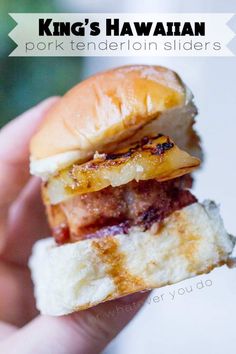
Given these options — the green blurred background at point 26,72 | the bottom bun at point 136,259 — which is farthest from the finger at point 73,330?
the green blurred background at point 26,72

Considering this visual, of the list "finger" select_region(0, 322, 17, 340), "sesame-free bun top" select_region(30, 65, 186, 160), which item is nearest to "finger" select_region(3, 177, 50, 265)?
"finger" select_region(0, 322, 17, 340)

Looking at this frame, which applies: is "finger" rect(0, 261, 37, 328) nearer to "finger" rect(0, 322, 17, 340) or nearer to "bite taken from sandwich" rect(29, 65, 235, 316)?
"finger" rect(0, 322, 17, 340)

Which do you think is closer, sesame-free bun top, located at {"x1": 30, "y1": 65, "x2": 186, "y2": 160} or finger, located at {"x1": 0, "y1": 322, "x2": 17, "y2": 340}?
sesame-free bun top, located at {"x1": 30, "y1": 65, "x2": 186, "y2": 160}

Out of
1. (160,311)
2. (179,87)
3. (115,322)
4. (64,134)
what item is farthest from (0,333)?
(179,87)

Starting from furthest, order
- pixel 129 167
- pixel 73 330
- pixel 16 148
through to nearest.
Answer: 1. pixel 16 148
2. pixel 73 330
3. pixel 129 167

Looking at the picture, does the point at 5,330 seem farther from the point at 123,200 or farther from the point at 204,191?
the point at 204,191

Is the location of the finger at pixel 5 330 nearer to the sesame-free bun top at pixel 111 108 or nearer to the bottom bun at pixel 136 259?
the bottom bun at pixel 136 259

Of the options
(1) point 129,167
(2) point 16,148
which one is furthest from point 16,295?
(1) point 129,167
